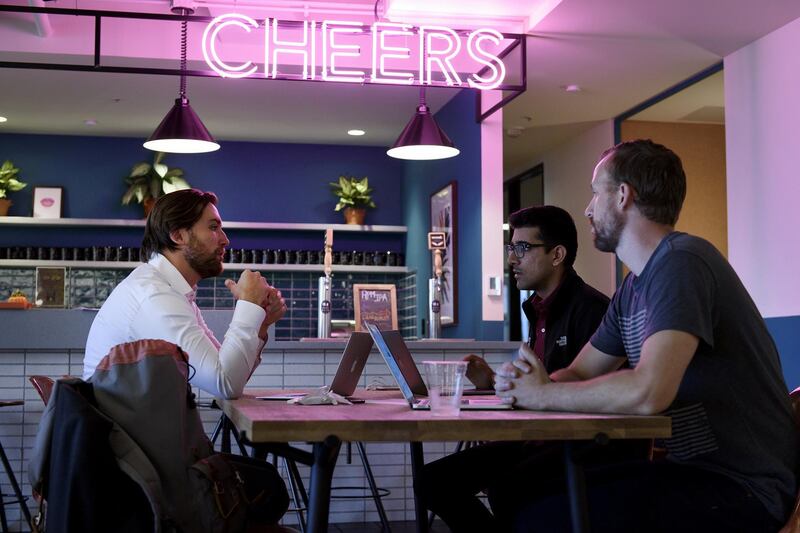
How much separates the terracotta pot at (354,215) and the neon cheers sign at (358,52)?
7.59ft

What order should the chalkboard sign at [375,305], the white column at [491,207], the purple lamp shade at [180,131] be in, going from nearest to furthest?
the purple lamp shade at [180,131], the chalkboard sign at [375,305], the white column at [491,207]

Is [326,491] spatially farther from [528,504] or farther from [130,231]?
[130,231]

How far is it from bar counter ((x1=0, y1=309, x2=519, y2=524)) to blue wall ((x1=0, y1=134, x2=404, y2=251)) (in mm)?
4020

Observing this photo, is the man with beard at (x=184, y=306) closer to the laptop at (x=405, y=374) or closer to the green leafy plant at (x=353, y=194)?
the laptop at (x=405, y=374)

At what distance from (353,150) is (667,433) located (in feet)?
24.2

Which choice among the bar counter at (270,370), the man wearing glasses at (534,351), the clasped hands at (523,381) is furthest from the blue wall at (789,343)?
the clasped hands at (523,381)

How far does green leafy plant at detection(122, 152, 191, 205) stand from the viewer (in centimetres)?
823

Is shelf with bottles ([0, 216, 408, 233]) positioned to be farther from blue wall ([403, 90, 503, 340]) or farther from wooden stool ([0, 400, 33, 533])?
wooden stool ([0, 400, 33, 533])

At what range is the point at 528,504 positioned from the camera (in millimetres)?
1938

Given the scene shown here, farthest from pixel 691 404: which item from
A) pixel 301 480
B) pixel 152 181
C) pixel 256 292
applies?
pixel 152 181

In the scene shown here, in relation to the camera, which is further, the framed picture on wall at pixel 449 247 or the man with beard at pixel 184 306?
the framed picture on wall at pixel 449 247

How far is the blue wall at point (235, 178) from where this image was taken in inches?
333

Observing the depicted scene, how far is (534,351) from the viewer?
9.72ft

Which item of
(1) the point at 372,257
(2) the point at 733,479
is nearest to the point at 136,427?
(2) the point at 733,479
